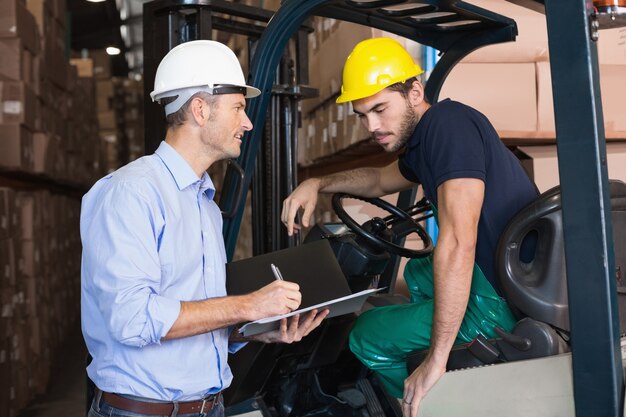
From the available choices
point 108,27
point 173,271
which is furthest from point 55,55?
point 108,27

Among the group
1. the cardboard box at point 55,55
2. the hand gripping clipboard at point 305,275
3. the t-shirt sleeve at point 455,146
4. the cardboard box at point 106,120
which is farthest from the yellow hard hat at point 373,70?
the cardboard box at point 106,120

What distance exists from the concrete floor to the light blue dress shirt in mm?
3878

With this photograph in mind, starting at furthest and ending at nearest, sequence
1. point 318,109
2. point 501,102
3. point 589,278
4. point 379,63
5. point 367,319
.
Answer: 1. point 318,109
2. point 501,102
3. point 367,319
4. point 379,63
5. point 589,278

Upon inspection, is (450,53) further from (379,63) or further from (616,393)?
(616,393)

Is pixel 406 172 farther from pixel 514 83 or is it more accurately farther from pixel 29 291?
pixel 29 291

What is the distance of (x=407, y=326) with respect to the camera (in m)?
2.56

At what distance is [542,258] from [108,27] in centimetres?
1361

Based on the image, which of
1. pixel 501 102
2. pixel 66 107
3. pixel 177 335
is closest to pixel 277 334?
pixel 177 335

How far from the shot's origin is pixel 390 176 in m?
3.21

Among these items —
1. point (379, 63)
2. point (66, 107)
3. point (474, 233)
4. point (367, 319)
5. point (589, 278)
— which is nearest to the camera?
point (589, 278)

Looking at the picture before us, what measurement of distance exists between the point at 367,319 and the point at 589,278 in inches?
41.1

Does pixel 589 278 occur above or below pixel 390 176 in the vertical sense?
below

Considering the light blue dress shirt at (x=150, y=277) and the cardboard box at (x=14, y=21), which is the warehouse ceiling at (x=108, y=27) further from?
the light blue dress shirt at (x=150, y=277)

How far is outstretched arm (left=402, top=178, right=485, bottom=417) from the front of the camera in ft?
7.09
